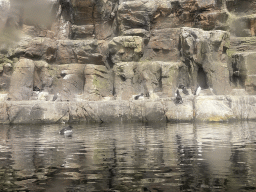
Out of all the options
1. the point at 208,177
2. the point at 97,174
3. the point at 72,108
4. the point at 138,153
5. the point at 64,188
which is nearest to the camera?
the point at 64,188

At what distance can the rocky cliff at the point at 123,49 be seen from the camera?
2073 centimetres

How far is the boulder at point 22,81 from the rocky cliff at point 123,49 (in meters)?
0.06

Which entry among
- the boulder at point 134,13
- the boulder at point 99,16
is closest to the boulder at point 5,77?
the boulder at point 99,16

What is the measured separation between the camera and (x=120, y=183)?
4324 mm

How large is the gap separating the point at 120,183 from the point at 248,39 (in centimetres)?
2057

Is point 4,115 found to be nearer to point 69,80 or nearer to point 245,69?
point 69,80

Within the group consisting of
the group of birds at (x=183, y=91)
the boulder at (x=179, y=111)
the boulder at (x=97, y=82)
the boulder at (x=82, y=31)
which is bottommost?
the boulder at (x=179, y=111)

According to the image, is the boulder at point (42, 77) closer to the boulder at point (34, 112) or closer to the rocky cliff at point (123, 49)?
the rocky cliff at point (123, 49)

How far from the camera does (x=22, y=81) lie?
20.5m

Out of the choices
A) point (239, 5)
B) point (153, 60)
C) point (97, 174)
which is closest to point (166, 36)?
point (153, 60)

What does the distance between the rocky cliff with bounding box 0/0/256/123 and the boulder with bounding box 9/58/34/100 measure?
60 mm

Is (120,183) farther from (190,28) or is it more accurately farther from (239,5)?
(239,5)

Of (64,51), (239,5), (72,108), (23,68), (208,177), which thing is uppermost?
(239,5)

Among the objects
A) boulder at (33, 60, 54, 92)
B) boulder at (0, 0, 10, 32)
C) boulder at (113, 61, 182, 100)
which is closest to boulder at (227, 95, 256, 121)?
boulder at (113, 61, 182, 100)
